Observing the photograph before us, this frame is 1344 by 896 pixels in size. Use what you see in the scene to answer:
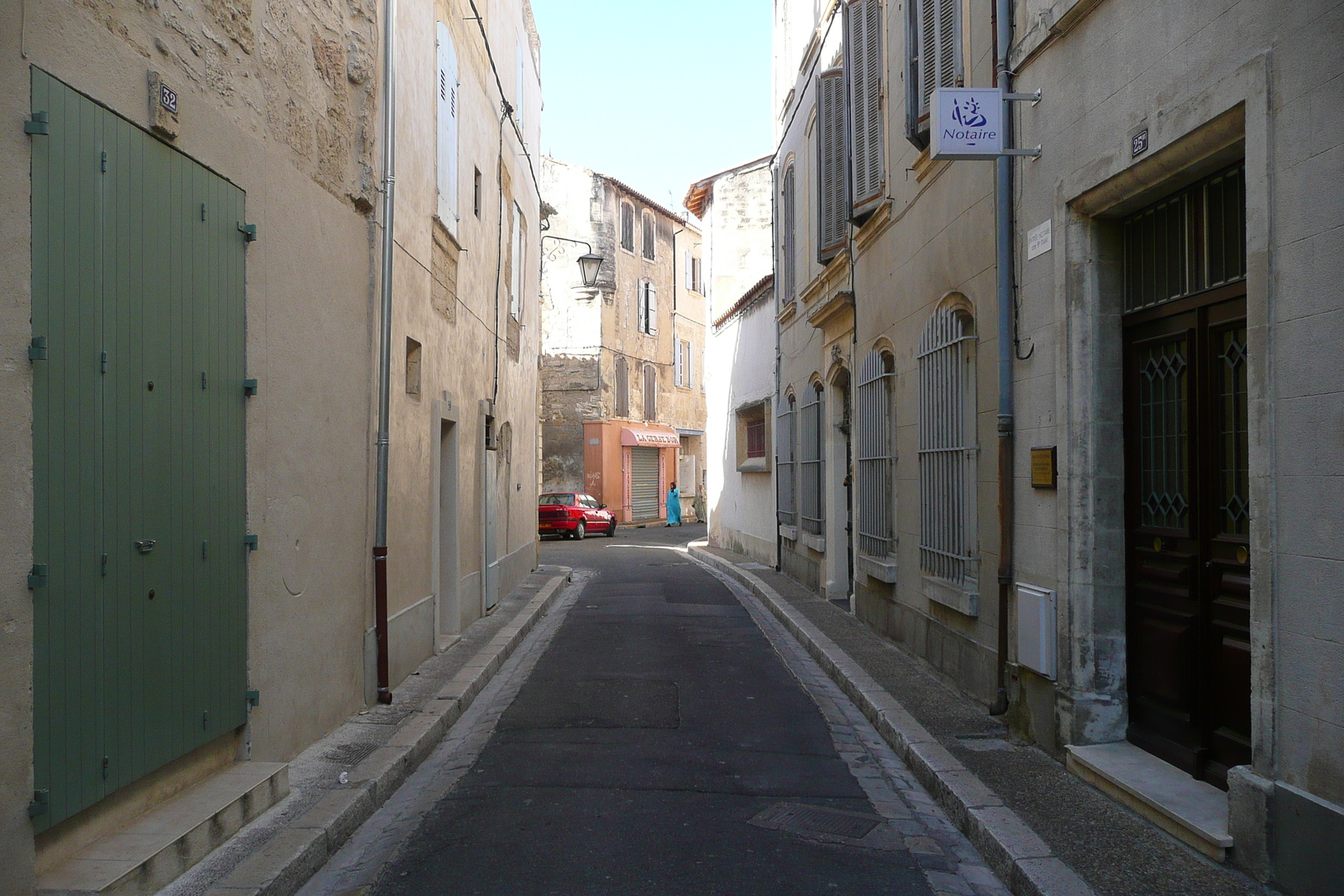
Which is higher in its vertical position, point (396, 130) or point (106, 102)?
point (396, 130)

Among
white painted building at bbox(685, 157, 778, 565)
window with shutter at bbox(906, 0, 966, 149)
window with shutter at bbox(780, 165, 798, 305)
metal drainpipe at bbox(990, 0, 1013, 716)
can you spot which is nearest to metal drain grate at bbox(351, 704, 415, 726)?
metal drainpipe at bbox(990, 0, 1013, 716)

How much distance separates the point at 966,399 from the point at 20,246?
6.02 meters

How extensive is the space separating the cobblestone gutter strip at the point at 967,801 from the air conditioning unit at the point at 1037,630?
71 centimetres

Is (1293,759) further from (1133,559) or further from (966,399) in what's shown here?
(966,399)

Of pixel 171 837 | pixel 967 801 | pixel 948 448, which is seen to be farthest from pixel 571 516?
pixel 171 837

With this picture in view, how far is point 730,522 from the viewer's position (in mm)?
23375

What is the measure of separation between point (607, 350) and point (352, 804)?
32.6 m

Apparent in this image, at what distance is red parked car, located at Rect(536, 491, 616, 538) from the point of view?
31.4 metres

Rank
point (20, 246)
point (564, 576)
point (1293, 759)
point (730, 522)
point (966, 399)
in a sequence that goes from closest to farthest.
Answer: point (20, 246), point (1293, 759), point (966, 399), point (564, 576), point (730, 522)

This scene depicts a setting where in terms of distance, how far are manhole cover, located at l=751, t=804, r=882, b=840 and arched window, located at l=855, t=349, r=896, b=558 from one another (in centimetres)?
508

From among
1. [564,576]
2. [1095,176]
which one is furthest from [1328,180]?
[564,576]

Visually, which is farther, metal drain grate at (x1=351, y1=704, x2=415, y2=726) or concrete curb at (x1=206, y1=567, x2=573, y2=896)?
metal drain grate at (x1=351, y1=704, x2=415, y2=726)

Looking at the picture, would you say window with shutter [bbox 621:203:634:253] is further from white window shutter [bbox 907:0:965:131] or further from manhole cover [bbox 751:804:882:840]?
manhole cover [bbox 751:804:882:840]

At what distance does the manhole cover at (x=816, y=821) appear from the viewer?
510 centimetres
